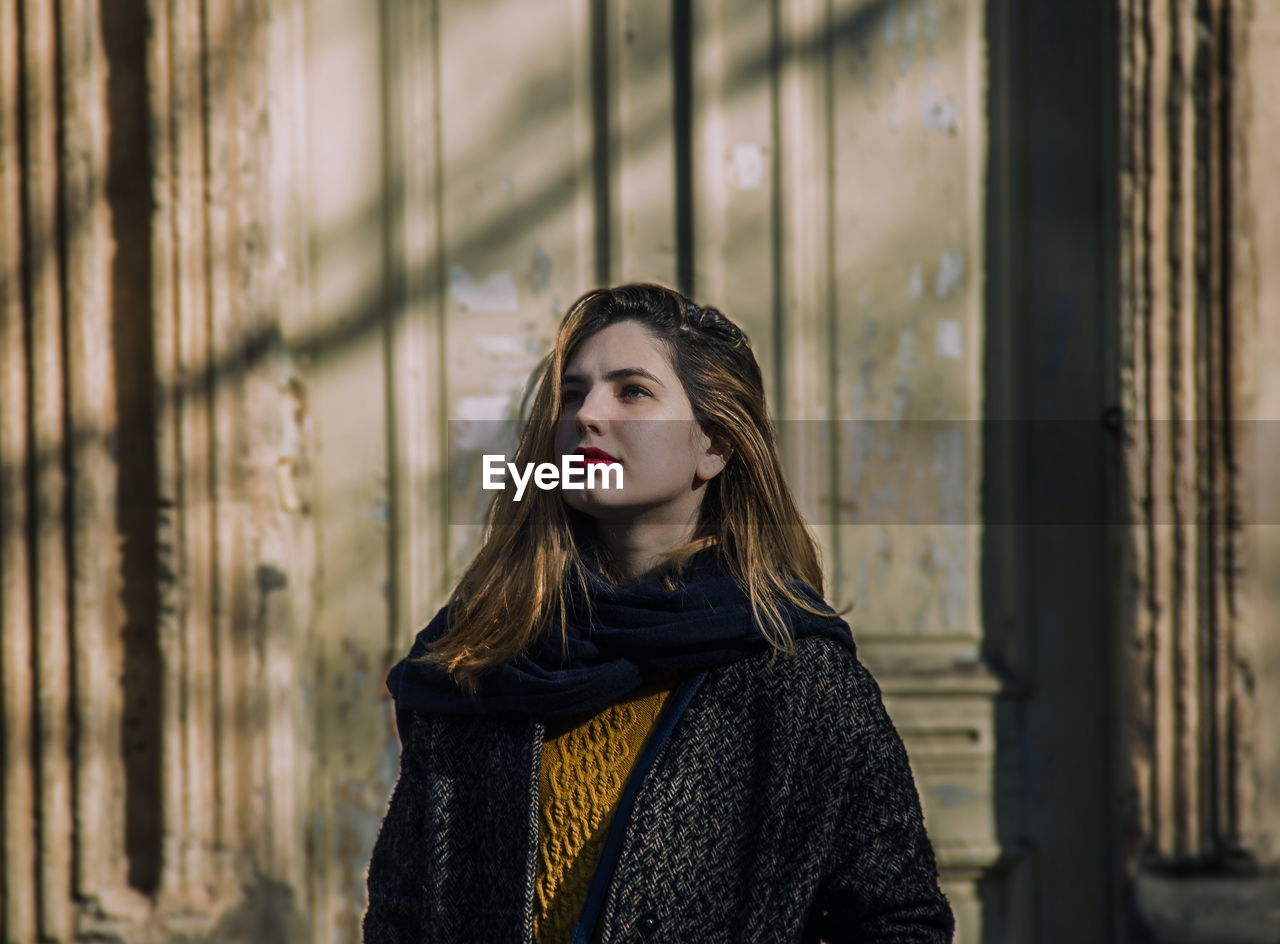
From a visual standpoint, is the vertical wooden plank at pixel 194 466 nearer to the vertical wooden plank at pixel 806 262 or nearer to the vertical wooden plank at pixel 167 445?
the vertical wooden plank at pixel 167 445

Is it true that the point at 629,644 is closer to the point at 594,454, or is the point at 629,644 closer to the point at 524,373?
the point at 594,454

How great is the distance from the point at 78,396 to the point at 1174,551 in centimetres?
272

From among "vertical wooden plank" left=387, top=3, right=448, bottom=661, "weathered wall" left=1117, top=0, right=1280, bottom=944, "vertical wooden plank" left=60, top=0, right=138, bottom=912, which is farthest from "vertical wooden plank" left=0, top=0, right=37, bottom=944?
"weathered wall" left=1117, top=0, right=1280, bottom=944

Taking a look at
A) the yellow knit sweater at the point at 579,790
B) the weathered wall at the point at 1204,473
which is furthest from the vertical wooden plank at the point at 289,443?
the weathered wall at the point at 1204,473

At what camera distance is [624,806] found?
161 cm

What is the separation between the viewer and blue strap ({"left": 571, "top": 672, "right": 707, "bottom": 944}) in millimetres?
1576

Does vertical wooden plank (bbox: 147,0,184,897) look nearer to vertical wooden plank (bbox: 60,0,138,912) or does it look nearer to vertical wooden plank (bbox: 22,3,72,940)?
vertical wooden plank (bbox: 60,0,138,912)

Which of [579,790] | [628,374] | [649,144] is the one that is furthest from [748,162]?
[579,790]

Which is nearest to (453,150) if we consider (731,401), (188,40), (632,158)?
(632,158)

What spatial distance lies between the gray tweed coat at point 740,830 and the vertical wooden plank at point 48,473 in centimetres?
182

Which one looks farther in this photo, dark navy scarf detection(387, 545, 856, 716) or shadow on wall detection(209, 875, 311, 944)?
shadow on wall detection(209, 875, 311, 944)

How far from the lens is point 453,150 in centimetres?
329

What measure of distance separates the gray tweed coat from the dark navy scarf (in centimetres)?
4

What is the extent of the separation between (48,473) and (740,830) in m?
2.24
